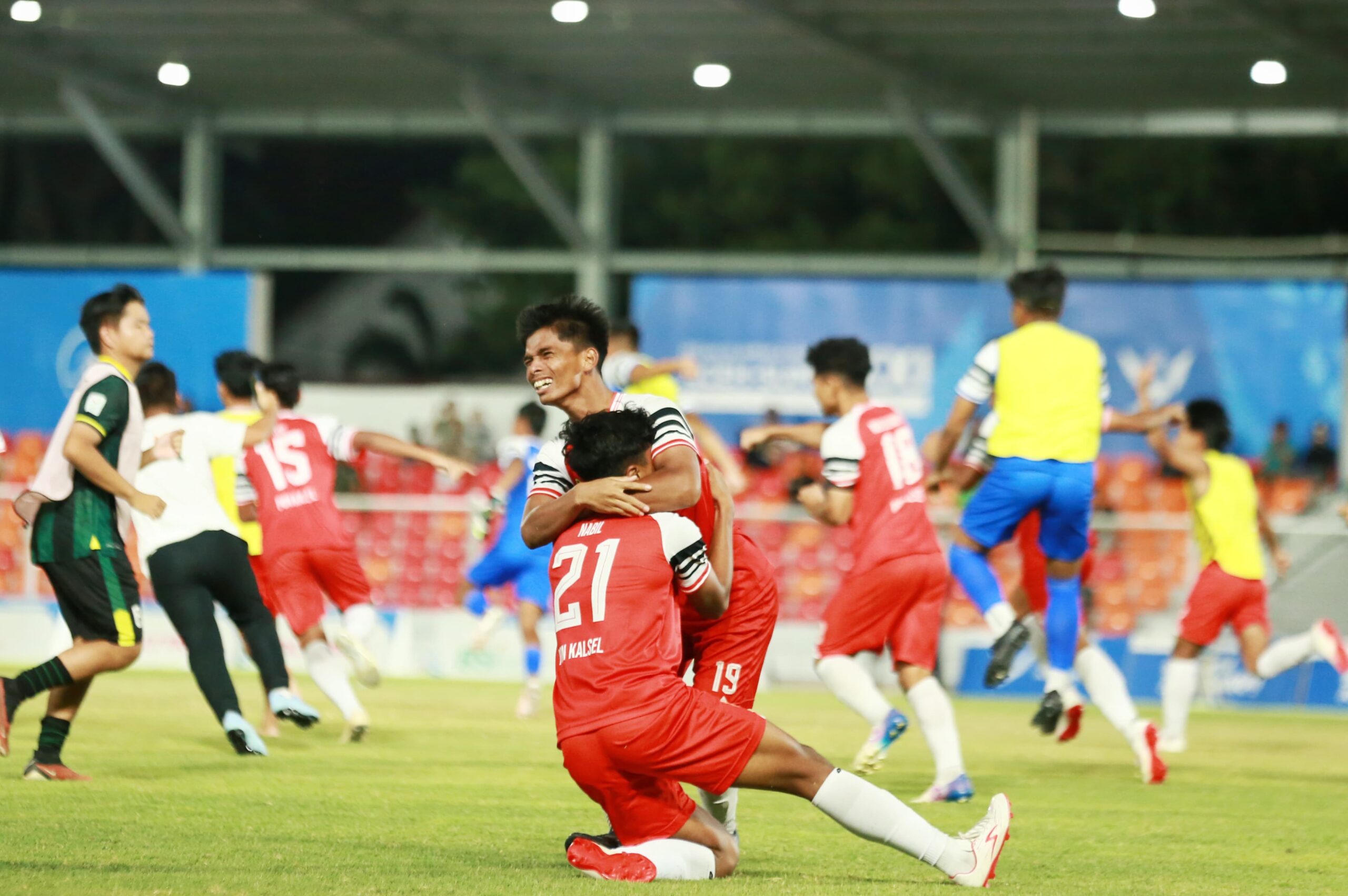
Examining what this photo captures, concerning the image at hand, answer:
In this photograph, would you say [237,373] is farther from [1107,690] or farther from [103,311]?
[1107,690]

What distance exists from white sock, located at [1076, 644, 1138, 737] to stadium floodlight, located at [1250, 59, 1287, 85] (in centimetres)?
1212

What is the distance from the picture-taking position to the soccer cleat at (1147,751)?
337 inches

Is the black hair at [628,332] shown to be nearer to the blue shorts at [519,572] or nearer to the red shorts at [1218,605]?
the blue shorts at [519,572]

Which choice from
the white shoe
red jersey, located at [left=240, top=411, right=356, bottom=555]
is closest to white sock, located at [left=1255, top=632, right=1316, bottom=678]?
the white shoe

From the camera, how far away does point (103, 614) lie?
7.39m

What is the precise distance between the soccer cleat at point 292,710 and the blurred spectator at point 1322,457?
14.0 metres

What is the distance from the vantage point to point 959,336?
2095 centimetres

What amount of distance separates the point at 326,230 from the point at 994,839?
67.4 feet

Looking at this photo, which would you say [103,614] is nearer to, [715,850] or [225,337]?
[715,850]

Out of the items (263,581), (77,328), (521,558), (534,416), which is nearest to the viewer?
(263,581)

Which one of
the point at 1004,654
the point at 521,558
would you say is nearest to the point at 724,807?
the point at 1004,654

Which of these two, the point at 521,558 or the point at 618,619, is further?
the point at 521,558

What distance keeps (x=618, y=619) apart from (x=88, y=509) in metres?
3.29

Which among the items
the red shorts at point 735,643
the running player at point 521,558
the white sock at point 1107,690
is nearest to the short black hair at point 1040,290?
the white sock at point 1107,690
